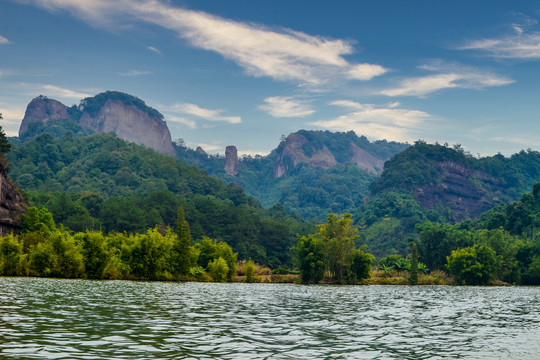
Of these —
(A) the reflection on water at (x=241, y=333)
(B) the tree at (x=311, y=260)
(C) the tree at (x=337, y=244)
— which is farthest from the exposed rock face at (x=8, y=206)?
(A) the reflection on water at (x=241, y=333)

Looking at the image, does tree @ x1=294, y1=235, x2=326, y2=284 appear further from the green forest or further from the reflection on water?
the reflection on water

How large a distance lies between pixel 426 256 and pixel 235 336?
114991 mm

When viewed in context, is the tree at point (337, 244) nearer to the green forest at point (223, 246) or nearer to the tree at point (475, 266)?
the green forest at point (223, 246)

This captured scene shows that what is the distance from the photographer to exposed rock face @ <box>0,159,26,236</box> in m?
84.8

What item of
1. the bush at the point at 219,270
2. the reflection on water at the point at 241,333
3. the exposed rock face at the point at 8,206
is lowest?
the bush at the point at 219,270

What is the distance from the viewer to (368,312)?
3191 centimetres

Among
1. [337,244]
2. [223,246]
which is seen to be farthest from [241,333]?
[223,246]

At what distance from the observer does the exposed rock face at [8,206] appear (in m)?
84.8

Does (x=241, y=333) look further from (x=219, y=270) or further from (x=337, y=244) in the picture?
(x=337, y=244)

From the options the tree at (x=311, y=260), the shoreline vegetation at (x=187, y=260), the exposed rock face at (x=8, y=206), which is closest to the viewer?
the shoreline vegetation at (x=187, y=260)

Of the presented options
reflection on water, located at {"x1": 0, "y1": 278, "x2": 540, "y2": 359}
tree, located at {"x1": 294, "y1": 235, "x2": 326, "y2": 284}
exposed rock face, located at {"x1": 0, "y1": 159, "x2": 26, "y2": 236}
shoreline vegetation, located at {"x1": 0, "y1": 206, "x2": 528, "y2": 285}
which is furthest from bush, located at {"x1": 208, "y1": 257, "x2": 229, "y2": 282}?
reflection on water, located at {"x1": 0, "y1": 278, "x2": 540, "y2": 359}

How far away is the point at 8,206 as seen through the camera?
87.1 metres

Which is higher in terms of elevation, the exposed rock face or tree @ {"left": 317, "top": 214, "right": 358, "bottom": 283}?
the exposed rock face

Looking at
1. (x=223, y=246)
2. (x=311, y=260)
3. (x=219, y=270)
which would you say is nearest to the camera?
(x=219, y=270)
